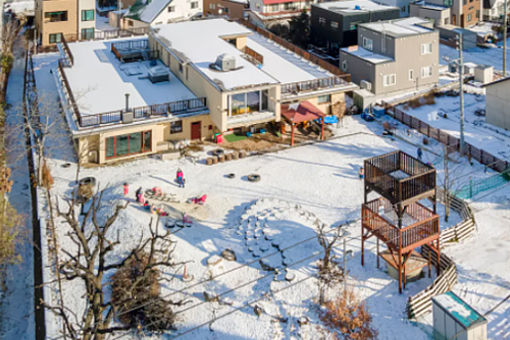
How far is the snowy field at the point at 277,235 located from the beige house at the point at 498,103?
7.54m

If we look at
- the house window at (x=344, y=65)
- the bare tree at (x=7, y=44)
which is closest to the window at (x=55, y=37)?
the bare tree at (x=7, y=44)

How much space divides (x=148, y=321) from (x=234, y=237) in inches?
341

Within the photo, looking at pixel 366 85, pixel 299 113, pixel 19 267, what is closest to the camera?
pixel 19 267

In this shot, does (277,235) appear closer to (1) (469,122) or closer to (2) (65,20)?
(1) (469,122)

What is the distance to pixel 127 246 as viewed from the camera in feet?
114

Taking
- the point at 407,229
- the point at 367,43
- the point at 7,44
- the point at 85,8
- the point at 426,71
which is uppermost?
the point at 85,8

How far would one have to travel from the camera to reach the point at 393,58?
5797 centimetres

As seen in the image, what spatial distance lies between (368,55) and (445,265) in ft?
106

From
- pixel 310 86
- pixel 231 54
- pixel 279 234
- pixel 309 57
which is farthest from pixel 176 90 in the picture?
pixel 279 234

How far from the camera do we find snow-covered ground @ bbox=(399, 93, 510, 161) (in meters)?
48.2

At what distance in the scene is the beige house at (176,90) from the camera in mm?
45562

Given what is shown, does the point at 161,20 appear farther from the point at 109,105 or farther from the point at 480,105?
the point at 480,105

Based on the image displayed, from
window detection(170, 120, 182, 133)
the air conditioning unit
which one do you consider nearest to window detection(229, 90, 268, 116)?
window detection(170, 120, 182, 133)

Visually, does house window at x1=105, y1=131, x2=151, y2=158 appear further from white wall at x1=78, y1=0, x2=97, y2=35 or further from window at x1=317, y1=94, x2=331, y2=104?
white wall at x1=78, y1=0, x2=97, y2=35
